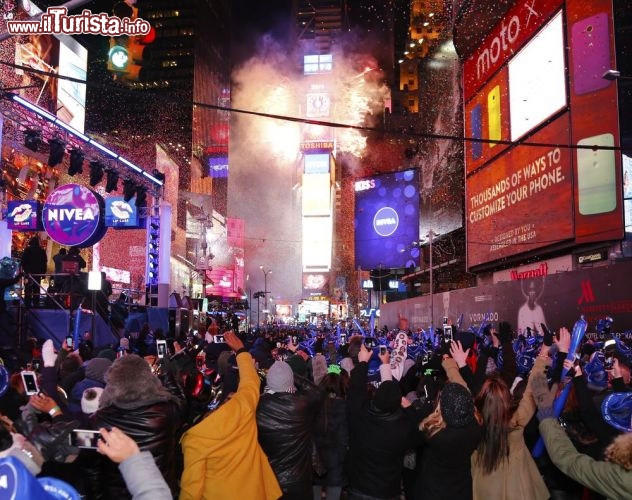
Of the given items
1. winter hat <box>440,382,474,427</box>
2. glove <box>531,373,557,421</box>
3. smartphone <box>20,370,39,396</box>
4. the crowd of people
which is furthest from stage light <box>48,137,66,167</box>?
glove <box>531,373,557,421</box>

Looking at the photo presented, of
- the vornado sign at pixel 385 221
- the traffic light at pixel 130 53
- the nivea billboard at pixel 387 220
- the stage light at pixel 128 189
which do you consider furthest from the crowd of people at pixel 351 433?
the vornado sign at pixel 385 221

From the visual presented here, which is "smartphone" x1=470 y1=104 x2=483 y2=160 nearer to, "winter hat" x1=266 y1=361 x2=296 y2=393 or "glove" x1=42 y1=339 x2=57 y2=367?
"winter hat" x1=266 y1=361 x2=296 y2=393

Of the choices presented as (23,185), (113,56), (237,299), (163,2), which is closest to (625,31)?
(113,56)

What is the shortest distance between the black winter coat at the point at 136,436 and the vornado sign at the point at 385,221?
1978 inches

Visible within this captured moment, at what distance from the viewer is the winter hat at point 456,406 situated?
154 inches

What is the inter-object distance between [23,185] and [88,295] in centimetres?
1221

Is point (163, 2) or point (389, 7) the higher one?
point (163, 2)

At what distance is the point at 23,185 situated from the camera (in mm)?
26969

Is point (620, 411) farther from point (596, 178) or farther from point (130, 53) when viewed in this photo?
point (596, 178)

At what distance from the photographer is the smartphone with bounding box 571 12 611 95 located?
20109 mm

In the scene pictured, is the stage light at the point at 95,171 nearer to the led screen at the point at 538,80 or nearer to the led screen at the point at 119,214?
the led screen at the point at 119,214

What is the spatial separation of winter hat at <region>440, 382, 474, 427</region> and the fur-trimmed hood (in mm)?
1743

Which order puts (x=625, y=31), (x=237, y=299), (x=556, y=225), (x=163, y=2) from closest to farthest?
(x=625, y=31), (x=556, y=225), (x=237, y=299), (x=163, y=2)

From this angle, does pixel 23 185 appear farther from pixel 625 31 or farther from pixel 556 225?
pixel 625 31
